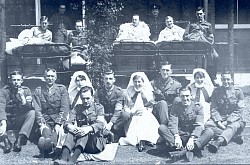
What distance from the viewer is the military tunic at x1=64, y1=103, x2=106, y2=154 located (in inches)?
253

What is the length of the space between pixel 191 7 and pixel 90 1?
4.03 m

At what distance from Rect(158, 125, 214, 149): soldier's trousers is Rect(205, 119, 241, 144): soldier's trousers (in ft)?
1.16

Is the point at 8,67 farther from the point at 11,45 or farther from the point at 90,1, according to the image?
the point at 90,1

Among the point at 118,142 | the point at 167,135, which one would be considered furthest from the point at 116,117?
the point at 167,135

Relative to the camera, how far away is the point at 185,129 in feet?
22.4

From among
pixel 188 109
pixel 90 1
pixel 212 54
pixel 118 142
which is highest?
pixel 90 1

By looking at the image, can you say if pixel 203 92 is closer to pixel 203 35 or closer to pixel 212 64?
pixel 212 64

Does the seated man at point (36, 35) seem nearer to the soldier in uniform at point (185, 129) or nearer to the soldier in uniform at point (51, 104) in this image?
the soldier in uniform at point (51, 104)

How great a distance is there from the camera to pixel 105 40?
8000 millimetres

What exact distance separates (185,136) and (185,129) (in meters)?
0.16

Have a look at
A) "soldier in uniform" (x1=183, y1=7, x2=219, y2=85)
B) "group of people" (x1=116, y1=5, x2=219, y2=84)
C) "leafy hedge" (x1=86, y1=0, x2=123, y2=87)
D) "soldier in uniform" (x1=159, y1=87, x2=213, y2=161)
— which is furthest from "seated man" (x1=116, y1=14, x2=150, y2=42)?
"soldier in uniform" (x1=159, y1=87, x2=213, y2=161)

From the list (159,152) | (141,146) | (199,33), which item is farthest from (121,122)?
(199,33)

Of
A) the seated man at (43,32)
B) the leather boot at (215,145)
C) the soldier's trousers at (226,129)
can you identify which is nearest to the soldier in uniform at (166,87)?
the soldier's trousers at (226,129)

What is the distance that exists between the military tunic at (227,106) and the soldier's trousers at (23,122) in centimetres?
247
